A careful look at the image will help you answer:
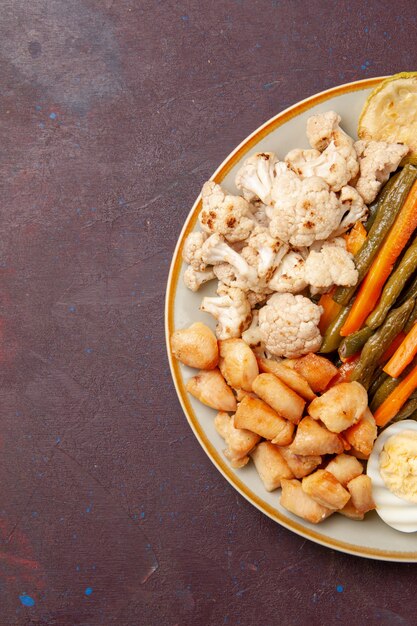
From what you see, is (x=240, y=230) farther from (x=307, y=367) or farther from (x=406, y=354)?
(x=406, y=354)

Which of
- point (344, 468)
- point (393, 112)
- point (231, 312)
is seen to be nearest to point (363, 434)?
point (344, 468)

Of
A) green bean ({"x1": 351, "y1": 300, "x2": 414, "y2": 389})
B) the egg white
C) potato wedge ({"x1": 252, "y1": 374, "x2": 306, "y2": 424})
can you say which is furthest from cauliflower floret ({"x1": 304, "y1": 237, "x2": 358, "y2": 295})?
the egg white

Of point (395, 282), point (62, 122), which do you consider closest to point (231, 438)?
point (395, 282)

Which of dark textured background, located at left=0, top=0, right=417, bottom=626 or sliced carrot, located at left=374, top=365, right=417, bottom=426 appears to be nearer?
sliced carrot, located at left=374, top=365, right=417, bottom=426

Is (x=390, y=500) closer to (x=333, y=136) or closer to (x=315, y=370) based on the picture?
(x=315, y=370)

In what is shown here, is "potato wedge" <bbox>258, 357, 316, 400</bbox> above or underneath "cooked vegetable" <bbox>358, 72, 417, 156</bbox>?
underneath

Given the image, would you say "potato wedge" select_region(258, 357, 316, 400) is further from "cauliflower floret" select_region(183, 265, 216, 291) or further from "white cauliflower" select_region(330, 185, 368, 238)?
"white cauliflower" select_region(330, 185, 368, 238)
